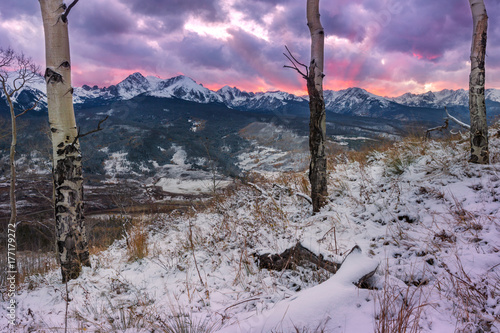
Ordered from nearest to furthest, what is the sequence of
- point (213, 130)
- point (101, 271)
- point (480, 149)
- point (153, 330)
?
point (153, 330)
point (101, 271)
point (480, 149)
point (213, 130)

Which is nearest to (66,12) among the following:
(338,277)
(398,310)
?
(338,277)

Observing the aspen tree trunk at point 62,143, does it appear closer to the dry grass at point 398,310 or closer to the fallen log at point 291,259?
the fallen log at point 291,259

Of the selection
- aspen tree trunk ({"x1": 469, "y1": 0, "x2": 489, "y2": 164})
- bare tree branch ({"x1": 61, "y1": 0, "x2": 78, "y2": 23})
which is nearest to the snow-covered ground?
aspen tree trunk ({"x1": 469, "y1": 0, "x2": 489, "y2": 164})

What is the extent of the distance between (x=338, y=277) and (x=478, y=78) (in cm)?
439

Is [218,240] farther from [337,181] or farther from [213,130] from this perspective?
[213,130]

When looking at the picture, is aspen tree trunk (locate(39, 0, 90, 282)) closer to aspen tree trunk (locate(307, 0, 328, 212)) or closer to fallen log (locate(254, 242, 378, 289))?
fallen log (locate(254, 242, 378, 289))

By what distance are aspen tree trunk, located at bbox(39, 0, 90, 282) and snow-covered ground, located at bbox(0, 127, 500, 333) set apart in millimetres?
451

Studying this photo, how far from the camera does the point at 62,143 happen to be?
3.11 m

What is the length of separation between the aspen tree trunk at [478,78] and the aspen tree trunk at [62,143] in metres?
6.19

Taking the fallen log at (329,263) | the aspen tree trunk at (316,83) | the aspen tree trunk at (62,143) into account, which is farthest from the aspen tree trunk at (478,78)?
the aspen tree trunk at (62,143)

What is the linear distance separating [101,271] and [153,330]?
7.47 feet

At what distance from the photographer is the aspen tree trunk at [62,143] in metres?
3.11

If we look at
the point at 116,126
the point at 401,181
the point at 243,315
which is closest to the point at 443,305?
the point at 243,315

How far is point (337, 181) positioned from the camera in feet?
16.5
